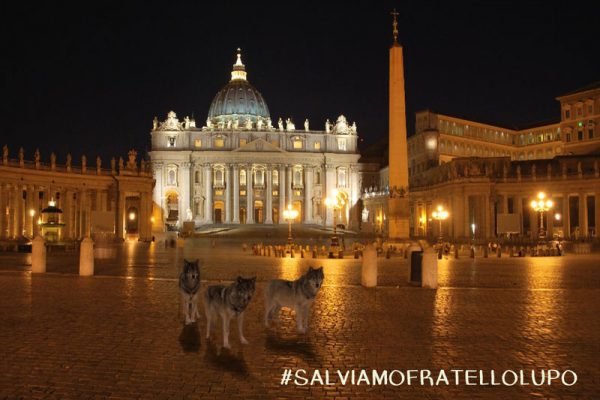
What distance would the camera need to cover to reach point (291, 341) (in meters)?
11.0

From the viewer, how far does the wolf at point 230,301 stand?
10219 mm

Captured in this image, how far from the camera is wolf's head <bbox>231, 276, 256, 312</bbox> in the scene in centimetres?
1020

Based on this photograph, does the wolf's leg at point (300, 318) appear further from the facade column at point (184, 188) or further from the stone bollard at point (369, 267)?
the facade column at point (184, 188)

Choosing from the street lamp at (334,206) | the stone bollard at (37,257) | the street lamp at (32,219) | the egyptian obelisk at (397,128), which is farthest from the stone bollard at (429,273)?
the street lamp at (32,219)

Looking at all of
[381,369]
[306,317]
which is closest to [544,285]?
[306,317]

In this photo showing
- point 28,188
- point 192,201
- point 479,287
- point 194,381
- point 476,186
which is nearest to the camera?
point 194,381

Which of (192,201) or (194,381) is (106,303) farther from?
(192,201)

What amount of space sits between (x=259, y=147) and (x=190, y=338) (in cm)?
10984

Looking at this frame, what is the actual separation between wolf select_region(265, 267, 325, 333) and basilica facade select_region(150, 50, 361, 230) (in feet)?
347

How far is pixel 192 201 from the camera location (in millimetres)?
119938

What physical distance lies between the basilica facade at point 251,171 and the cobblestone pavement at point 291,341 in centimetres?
10051

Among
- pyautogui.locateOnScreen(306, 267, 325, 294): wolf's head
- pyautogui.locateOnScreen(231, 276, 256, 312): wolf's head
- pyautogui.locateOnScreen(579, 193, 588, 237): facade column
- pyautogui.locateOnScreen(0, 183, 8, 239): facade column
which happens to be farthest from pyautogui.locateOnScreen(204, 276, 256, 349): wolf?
pyautogui.locateOnScreen(579, 193, 588, 237): facade column

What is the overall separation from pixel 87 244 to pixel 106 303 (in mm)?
7991

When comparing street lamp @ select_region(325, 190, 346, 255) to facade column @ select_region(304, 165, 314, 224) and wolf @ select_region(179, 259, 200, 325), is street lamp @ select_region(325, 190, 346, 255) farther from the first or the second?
wolf @ select_region(179, 259, 200, 325)
